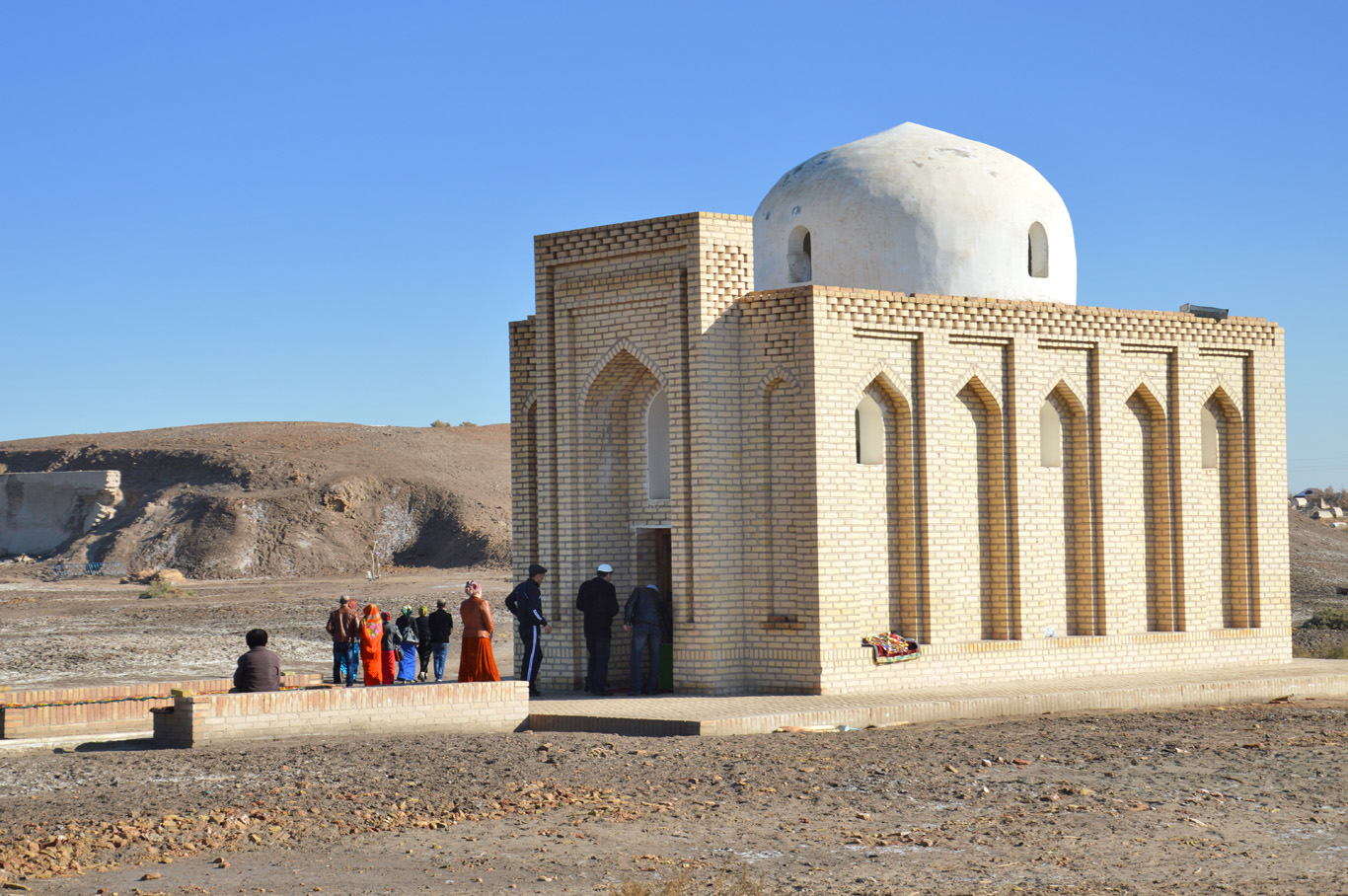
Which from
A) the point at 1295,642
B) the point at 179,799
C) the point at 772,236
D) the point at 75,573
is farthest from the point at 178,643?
the point at 75,573

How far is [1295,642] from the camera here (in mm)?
24578

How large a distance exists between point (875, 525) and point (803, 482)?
3.77 ft

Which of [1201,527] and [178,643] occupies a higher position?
[1201,527]

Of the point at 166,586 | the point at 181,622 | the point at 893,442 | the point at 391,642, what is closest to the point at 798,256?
the point at 893,442

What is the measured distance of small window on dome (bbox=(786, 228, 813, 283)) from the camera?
18.2 m

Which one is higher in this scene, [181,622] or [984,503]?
[984,503]

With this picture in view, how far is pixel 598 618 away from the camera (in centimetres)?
1564

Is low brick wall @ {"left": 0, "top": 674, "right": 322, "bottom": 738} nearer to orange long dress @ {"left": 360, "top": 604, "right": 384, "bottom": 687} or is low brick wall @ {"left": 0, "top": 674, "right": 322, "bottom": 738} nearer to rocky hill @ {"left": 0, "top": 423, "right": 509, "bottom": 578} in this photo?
orange long dress @ {"left": 360, "top": 604, "right": 384, "bottom": 687}

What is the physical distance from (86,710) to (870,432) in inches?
341

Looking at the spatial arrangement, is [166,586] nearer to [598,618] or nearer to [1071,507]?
[598,618]

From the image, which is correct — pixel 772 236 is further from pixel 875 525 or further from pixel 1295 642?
pixel 1295 642

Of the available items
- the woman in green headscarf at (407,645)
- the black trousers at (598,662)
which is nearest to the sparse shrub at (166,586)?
the woman in green headscarf at (407,645)

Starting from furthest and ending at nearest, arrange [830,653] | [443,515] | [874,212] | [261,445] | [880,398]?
[261,445] < [443,515] < [874,212] < [880,398] < [830,653]

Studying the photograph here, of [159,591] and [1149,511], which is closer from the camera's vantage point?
[1149,511]
